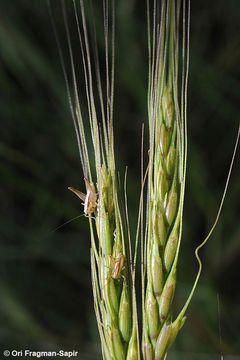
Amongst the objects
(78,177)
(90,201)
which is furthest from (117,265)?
(78,177)

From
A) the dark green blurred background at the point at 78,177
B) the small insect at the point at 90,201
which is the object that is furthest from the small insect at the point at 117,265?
the dark green blurred background at the point at 78,177

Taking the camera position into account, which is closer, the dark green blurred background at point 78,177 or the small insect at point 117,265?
the small insect at point 117,265

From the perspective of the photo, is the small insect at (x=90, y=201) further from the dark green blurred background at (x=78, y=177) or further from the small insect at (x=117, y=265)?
the dark green blurred background at (x=78, y=177)

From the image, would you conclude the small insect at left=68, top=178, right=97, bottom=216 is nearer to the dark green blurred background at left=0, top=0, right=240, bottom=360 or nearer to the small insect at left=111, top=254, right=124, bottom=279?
the small insect at left=111, top=254, right=124, bottom=279

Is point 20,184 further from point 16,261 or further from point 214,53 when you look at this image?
point 214,53

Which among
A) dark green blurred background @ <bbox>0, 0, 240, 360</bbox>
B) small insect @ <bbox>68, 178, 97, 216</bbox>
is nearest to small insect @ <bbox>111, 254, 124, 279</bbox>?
small insect @ <bbox>68, 178, 97, 216</bbox>

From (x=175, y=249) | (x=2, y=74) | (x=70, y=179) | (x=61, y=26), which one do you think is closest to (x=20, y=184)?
(x=70, y=179)
